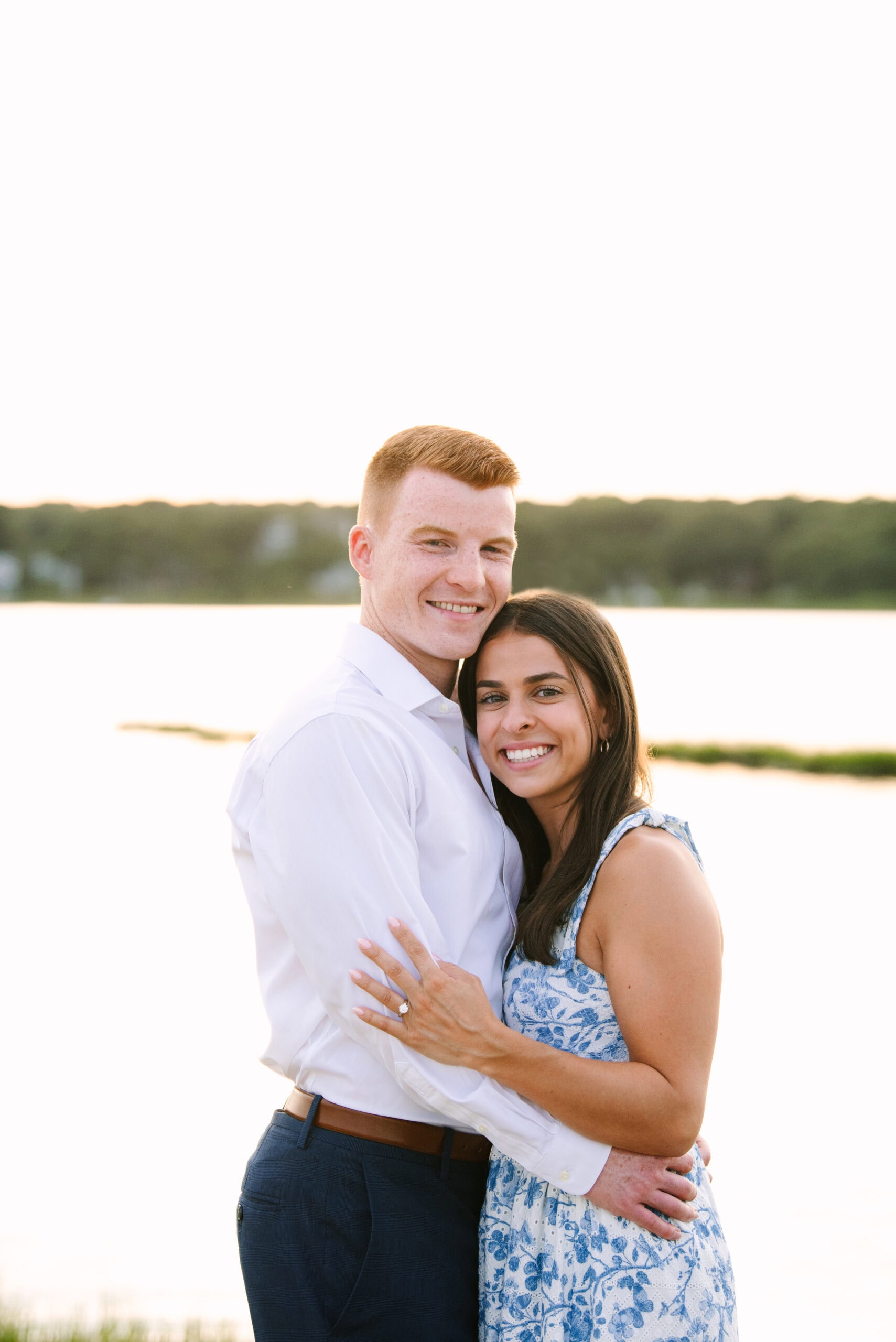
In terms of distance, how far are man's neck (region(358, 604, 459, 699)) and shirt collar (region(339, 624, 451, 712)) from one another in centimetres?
10

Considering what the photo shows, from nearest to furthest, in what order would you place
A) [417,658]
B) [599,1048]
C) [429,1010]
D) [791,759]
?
[429,1010], [599,1048], [417,658], [791,759]

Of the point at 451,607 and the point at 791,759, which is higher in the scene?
the point at 451,607

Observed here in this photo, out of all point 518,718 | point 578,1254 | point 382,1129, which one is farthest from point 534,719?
point 578,1254

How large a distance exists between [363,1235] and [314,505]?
7012 centimetres

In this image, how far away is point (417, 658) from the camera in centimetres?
278

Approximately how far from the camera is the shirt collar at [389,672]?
8.41 ft

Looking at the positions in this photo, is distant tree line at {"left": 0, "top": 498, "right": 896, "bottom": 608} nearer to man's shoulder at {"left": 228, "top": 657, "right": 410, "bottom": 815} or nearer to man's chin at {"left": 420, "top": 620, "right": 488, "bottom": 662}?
man's chin at {"left": 420, "top": 620, "right": 488, "bottom": 662}

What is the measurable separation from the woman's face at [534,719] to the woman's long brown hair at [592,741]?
0.07 ft

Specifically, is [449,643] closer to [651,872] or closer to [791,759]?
[651,872]

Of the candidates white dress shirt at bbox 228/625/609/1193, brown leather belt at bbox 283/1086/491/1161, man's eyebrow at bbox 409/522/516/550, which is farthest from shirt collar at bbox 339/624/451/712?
brown leather belt at bbox 283/1086/491/1161

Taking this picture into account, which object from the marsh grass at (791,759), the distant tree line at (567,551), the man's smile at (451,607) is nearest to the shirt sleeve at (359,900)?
the man's smile at (451,607)

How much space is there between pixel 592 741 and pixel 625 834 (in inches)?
11.7

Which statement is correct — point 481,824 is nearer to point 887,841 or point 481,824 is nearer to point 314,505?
point 887,841

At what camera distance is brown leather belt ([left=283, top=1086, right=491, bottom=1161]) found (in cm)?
232
